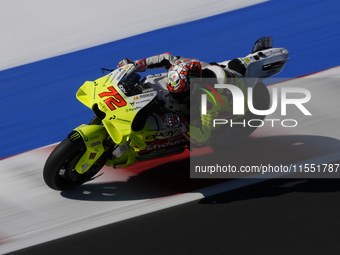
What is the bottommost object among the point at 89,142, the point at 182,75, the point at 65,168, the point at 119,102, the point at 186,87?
the point at 65,168

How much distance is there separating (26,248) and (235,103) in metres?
2.50

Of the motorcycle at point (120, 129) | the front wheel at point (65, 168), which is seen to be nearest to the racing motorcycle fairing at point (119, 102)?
the motorcycle at point (120, 129)

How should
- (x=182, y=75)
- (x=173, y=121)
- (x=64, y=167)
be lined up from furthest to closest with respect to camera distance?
(x=64, y=167) → (x=173, y=121) → (x=182, y=75)

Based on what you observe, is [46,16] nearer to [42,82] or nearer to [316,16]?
[42,82]

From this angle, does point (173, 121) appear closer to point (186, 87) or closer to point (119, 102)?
point (186, 87)

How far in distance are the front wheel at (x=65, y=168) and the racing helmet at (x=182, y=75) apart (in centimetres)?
105

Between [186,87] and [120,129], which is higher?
[186,87]

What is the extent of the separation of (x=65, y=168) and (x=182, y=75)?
4.93ft

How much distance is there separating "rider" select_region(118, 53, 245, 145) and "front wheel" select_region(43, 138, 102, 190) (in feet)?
3.01

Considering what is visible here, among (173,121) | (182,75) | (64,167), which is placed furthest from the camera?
(64,167)

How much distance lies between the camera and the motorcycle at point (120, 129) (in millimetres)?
5441

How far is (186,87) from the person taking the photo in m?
5.43

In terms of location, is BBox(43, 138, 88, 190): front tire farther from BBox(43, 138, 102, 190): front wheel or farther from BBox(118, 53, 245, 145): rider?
BBox(118, 53, 245, 145): rider

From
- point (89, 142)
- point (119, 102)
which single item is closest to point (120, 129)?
point (119, 102)
